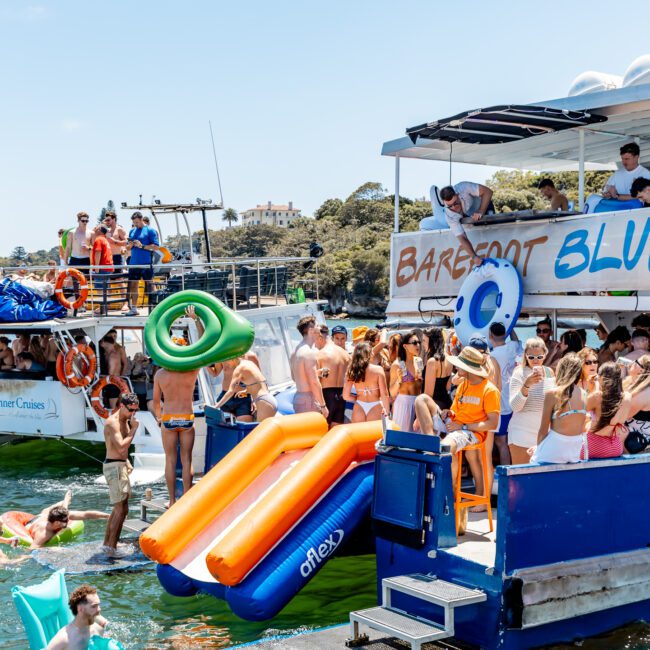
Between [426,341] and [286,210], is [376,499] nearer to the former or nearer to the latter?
[426,341]

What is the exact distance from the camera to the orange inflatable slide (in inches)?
287

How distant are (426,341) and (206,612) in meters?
3.50

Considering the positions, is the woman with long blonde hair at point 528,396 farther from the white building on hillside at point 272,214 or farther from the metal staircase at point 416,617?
the white building on hillside at point 272,214

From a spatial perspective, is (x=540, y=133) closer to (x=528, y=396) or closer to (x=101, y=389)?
(x=528, y=396)

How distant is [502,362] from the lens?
360 inches

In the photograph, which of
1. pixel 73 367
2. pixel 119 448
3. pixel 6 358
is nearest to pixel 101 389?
pixel 73 367

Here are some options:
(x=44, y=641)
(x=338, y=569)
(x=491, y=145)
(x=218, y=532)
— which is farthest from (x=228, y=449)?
(x=491, y=145)

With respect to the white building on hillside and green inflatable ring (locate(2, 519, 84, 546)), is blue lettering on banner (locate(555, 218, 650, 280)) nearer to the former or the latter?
green inflatable ring (locate(2, 519, 84, 546))

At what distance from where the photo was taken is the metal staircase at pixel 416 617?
19.9 feet

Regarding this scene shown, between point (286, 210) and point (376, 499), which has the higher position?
point (286, 210)

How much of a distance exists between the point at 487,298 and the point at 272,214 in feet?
550

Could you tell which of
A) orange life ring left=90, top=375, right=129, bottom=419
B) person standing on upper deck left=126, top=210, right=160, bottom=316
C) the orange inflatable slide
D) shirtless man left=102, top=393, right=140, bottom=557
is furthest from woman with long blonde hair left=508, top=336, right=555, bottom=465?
person standing on upper deck left=126, top=210, right=160, bottom=316

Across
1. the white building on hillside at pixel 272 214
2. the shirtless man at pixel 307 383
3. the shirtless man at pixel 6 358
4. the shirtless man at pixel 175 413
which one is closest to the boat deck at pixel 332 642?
the shirtless man at pixel 307 383

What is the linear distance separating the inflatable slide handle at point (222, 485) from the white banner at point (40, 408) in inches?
325
